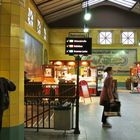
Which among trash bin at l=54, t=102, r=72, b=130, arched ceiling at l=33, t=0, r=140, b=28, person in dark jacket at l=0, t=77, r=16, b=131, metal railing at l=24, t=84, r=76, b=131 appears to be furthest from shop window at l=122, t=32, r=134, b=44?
person in dark jacket at l=0, t=77, r=16, b=131

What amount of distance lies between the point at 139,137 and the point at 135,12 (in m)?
23.7

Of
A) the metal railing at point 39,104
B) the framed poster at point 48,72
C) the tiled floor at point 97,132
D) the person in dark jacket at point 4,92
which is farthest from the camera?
the framed poster at point 48,72

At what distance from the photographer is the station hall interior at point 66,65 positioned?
4.96 m

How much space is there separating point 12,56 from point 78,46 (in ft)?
11.0

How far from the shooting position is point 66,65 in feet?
78.4

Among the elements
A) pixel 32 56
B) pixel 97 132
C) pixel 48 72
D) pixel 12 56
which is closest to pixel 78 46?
pixel 97 132

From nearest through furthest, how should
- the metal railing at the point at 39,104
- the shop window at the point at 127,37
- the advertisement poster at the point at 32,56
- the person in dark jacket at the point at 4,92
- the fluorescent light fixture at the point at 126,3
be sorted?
the person in dark jacket at the point at 4,92
the metal railing at the point at 39,104
the advertisement poster at the point at 32,56
the fluorescent light fixture at the point at 126,3
the shop window at the point at 127,37

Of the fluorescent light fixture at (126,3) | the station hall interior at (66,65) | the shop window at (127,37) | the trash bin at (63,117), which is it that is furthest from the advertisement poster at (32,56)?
the trash bin at (63,117)

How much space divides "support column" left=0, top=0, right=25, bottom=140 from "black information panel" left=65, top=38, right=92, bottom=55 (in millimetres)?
3149

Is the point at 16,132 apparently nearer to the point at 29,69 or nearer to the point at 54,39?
the point at 29,69

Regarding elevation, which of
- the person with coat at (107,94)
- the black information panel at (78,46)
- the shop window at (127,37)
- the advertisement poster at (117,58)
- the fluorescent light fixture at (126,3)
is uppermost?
the fluorescent light fixture at (126,3)

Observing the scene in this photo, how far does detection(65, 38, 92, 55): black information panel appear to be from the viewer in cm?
806

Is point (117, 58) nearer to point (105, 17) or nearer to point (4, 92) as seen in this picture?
point (105, 17)

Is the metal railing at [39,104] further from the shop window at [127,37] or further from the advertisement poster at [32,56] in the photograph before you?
the shop window at [127,37]
